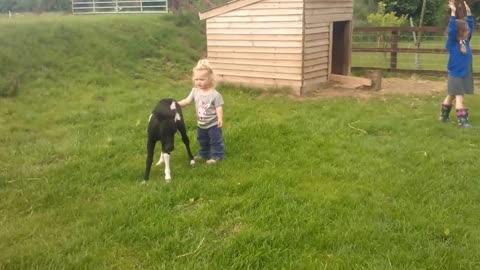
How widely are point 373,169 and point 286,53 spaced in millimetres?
5641

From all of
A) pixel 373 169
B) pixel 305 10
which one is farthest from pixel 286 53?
pixel 373 169

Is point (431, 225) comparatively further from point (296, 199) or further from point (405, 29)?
point (405, 29)

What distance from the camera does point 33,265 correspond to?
3.51 metres

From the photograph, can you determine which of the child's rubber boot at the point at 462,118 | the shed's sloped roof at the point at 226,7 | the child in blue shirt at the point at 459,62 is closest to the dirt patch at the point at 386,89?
the shed's sloped roof at the point at 226,7

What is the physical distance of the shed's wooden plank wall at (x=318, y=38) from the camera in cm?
1045

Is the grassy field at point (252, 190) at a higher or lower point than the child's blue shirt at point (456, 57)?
lower

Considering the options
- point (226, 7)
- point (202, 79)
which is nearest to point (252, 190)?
point (202, 79)

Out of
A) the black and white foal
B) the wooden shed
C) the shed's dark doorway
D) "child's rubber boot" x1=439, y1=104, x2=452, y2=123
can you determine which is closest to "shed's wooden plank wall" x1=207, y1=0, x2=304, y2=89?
the wooden shed

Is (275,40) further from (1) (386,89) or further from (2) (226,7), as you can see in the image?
(1) (386,89)

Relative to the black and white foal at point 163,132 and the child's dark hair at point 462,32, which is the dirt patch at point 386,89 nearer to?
the child's dark hair at point 462,32

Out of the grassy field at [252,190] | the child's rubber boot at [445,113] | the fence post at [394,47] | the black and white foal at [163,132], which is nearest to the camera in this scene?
the grassy field at [252,190]

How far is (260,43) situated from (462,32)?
15.5 ft

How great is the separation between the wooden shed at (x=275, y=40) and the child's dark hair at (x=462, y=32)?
12.0 feet

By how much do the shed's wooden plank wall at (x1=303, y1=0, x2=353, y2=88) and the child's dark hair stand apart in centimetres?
367
